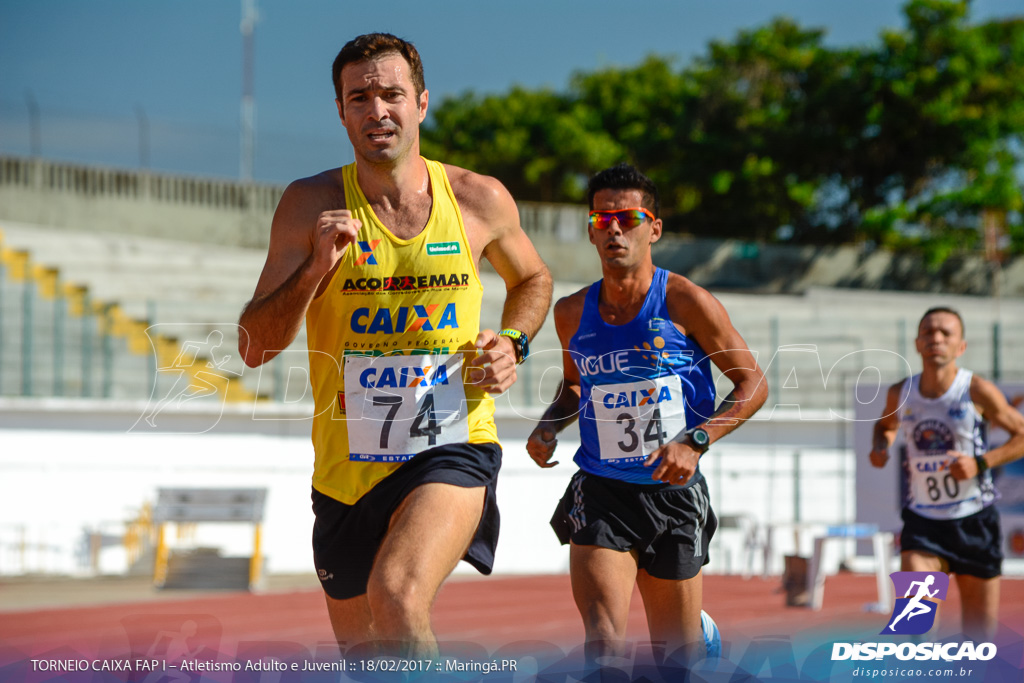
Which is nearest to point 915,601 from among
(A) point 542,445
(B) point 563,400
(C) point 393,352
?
(B) point 563,400

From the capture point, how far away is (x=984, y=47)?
90.6 feet

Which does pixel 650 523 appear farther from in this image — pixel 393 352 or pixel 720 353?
pixel 393 352

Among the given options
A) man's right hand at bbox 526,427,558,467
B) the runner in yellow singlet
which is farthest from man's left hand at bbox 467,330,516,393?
man's right hand at bbox 526,427,558,467

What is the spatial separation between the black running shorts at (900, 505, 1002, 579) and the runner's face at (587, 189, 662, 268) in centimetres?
270

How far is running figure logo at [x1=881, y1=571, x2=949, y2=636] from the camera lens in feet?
15.7

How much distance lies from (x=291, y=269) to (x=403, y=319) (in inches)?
14.5

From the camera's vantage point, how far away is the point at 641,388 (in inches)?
174

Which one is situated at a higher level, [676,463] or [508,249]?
[508,249]

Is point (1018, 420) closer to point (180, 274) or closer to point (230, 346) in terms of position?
point (230, 346)

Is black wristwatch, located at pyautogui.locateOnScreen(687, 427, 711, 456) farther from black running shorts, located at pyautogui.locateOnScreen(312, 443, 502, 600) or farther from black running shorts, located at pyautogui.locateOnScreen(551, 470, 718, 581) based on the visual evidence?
black running shorts, located at pyautogui.locateOnScreen(312, 443, 502, 600)

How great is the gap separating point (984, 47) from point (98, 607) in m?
23.9

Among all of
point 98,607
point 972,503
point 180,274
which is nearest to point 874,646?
point 972,503

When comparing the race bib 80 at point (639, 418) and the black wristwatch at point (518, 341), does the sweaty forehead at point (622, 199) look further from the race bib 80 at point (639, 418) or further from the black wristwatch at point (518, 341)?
the black wristwatch at point (518, 341)

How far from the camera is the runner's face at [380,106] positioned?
3.65m
